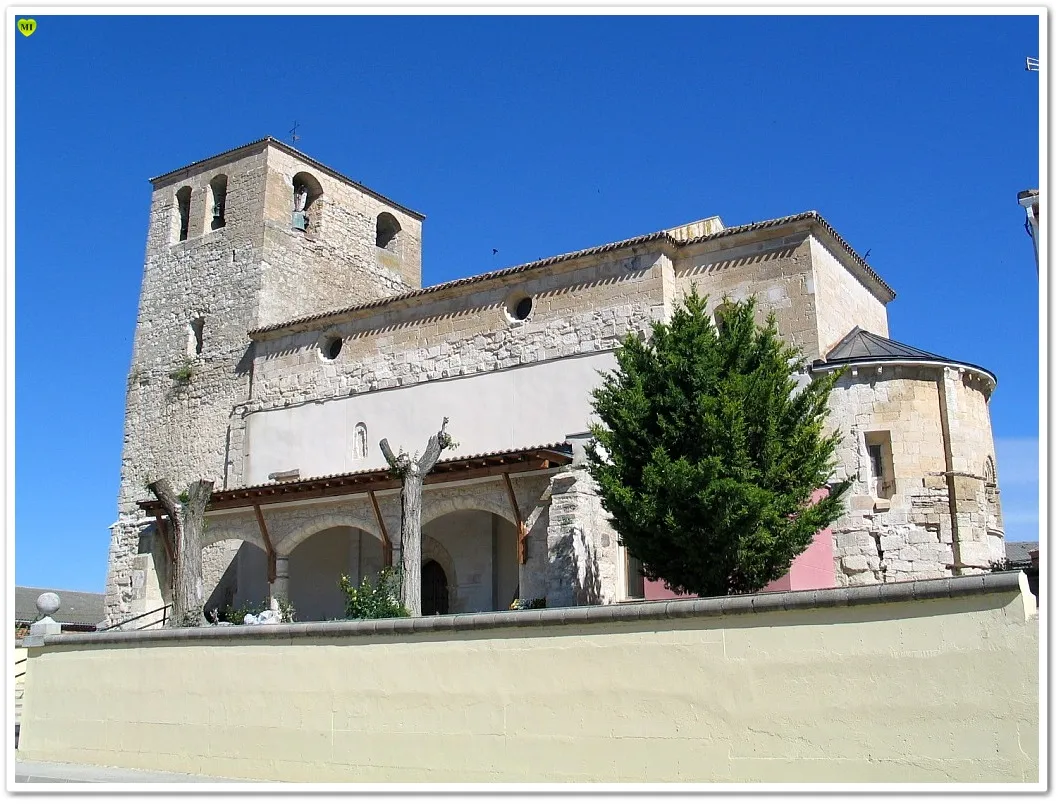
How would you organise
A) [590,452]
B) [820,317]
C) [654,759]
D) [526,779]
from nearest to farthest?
[654,759]
[526,779]
[590,452]
[820,317]

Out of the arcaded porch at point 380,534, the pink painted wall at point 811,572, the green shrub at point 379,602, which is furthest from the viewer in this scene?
the arcaded porch at point 380,534

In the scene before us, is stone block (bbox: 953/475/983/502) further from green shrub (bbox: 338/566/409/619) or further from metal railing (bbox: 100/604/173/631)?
metal railing (bbox: 100/604/173/631)

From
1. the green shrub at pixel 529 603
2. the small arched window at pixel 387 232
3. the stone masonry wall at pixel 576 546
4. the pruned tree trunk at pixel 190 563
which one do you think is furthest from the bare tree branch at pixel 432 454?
the small arched window at pixel 387 232

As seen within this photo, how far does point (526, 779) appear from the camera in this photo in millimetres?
8609

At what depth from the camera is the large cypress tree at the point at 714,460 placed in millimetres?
Result: 11617

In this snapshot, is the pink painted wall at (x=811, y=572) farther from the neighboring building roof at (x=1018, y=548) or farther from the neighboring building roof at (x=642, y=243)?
the neighboring building roof at (x=1018, y=548)

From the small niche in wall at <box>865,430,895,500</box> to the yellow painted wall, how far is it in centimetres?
770

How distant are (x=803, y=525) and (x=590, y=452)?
9.60 ft

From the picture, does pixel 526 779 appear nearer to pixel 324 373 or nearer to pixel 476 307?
pixel 476 307

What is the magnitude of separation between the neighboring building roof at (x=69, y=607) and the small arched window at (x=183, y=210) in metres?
14.0

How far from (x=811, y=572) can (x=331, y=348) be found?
1133 cm

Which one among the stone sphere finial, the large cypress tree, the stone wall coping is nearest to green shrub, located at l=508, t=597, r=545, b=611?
the large cypress tree

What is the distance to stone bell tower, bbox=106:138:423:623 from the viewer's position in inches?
889
